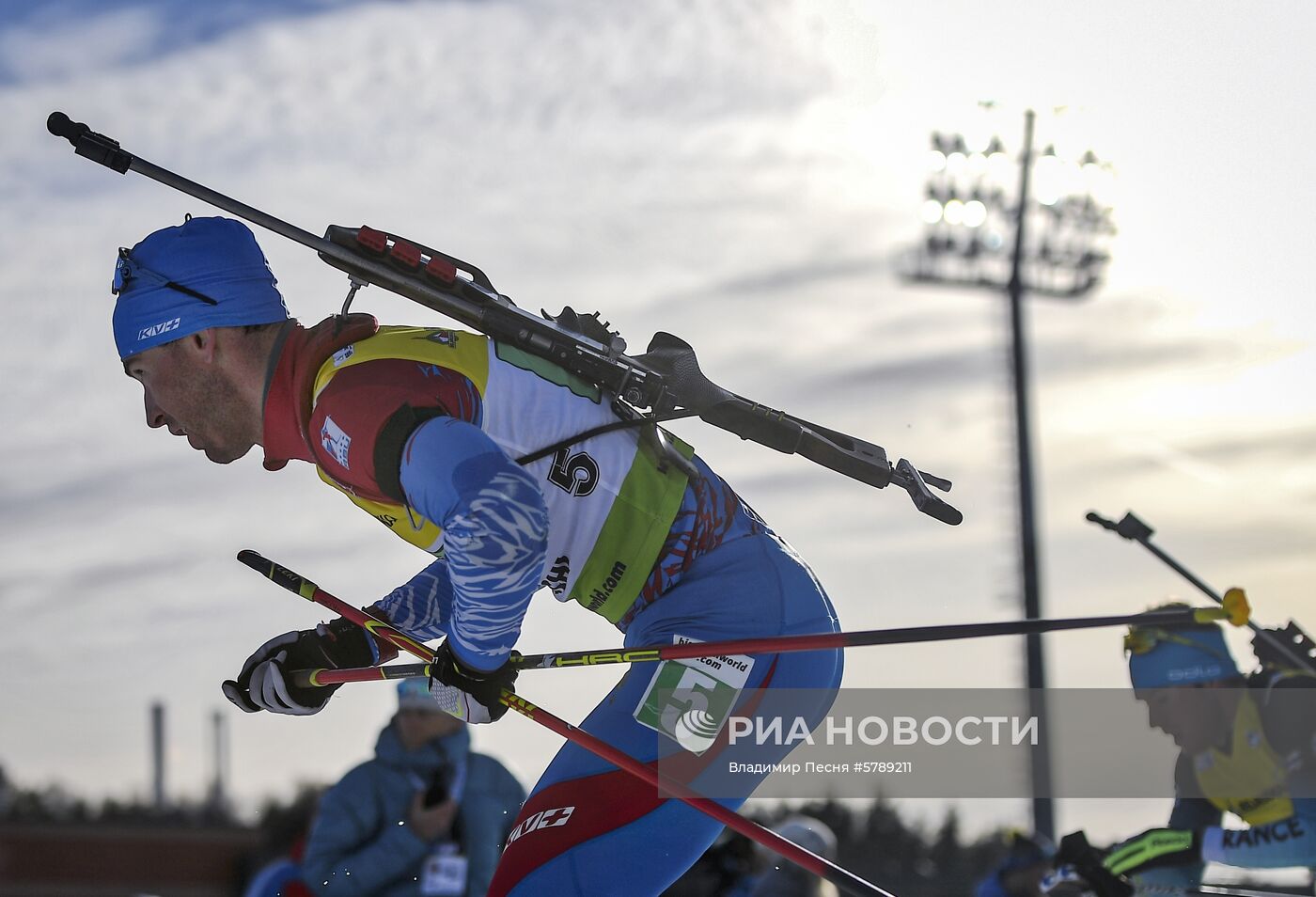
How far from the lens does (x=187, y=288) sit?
3.45 metres

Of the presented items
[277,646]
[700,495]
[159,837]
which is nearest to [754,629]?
[700,495]

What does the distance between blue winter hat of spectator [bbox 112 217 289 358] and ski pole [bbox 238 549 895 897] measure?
0.69 metres

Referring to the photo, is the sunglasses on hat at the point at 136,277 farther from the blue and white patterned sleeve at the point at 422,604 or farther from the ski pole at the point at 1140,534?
the ski pole at the point at 1140,534

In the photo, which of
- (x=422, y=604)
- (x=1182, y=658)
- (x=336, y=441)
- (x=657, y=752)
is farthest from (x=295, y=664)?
(x=1182, y=658)

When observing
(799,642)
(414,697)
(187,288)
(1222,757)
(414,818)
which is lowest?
(799,642)

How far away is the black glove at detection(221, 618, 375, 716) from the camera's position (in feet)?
12.3

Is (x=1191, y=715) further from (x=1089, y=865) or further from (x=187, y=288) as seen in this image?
(x=187, y=288)

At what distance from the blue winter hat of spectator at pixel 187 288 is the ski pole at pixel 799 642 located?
0.87 metres

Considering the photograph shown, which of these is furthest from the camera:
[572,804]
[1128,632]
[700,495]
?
[1128,632]

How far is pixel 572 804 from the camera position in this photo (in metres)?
3.32

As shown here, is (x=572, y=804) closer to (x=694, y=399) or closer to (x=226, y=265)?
(x=694, y=399)

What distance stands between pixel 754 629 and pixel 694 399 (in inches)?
22.3

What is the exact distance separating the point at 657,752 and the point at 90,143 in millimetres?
1978

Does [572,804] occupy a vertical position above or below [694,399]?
below
